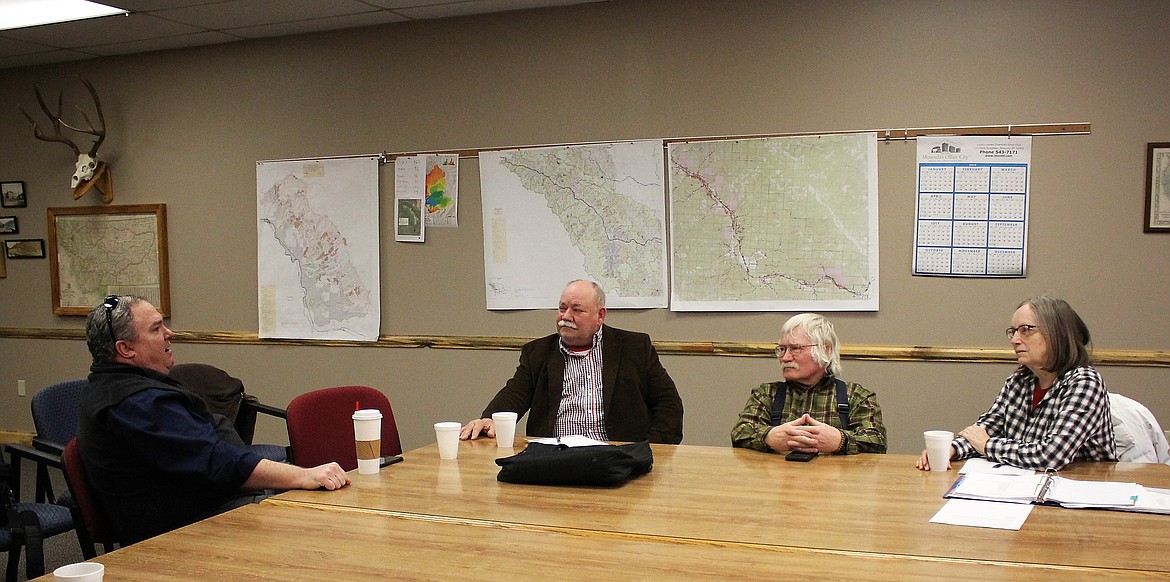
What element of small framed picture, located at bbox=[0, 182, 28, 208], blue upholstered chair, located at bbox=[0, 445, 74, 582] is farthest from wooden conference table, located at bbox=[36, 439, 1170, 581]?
small framed picture, located at bbox=[0, 182, 28, 208]

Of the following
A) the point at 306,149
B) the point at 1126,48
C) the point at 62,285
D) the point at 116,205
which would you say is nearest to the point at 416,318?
the point at 306,149

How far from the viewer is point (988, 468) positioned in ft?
8.79

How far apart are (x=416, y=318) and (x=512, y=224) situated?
31.0 inches

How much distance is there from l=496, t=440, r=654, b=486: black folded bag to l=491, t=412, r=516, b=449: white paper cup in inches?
18.2

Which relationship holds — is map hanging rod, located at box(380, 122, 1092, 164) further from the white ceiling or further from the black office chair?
the black office chair

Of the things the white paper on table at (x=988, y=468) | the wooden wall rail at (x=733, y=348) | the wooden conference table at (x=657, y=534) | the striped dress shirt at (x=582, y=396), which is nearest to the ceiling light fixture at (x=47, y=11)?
the wooden wall rail at (x=733, y=348)

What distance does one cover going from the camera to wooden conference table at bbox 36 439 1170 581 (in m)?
1.88

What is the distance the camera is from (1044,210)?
422 centimetres

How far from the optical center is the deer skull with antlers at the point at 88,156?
590 cm

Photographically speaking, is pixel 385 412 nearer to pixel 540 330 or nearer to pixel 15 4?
pixel 540 330

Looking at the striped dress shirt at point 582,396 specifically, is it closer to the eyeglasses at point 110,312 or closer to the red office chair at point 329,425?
the red office chair at point 329,425

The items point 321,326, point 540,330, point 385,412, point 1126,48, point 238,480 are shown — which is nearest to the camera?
point 238,480

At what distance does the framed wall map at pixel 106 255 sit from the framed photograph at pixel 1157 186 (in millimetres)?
5352

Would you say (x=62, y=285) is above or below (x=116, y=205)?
below
